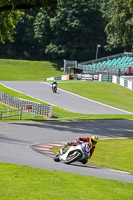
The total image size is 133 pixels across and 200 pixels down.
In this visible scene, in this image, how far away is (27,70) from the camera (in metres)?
84.2

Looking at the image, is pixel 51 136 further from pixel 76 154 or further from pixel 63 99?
pixel 63 99

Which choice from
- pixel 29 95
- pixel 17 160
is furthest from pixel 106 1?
pixel 17 160

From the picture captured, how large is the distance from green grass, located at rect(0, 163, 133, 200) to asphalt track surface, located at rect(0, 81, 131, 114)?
91.3 ft

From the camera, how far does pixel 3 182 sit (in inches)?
462

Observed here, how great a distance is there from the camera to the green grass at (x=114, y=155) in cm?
1858

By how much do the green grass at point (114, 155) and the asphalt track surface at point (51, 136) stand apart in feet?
4.34

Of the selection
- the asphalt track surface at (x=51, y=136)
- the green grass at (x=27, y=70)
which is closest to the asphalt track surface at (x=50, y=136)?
the asphalt track surface at (x=51, y=136)

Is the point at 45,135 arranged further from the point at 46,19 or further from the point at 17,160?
the point at 46,19

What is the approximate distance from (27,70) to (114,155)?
64459 millimetres

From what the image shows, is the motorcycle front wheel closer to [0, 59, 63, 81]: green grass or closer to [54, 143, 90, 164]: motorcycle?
[54, 143, 90, 164]: motorcycle

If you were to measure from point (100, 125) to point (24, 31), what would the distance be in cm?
6640

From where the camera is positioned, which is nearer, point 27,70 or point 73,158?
point 73,158

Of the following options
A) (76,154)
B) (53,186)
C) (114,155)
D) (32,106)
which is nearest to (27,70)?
(32,106)

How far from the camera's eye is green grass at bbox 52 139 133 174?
18584mm
